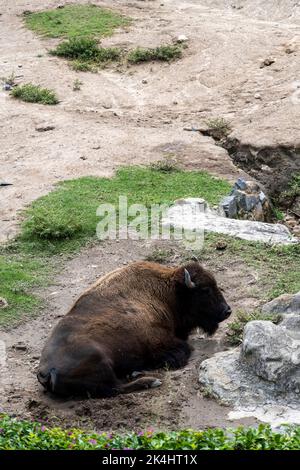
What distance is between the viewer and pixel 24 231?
12.2m

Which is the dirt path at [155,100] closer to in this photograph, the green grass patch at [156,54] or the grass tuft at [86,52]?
the green grass patch at [156,54]

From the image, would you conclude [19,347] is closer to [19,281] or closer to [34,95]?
[19,281]

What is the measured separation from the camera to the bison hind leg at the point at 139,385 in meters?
8.63

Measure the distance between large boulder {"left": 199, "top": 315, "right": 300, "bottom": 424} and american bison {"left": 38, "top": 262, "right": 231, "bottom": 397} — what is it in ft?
1.95

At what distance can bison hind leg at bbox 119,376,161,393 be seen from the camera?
28.3 feet

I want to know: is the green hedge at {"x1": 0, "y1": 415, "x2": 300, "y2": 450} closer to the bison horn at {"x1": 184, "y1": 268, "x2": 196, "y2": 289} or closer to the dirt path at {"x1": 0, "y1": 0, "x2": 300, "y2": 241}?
the bison horn at {"x1": 184, "y1": 268, "x2": 196, "y2": 289}

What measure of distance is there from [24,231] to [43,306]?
194 centimetres

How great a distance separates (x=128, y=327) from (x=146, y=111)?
8.18 m

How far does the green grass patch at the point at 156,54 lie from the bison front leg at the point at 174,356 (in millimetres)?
9539

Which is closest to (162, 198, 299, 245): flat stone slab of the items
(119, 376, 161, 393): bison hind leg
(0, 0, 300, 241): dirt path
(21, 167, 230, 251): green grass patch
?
(21, 167, 230, 251): green grass patch

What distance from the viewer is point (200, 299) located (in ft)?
32.2

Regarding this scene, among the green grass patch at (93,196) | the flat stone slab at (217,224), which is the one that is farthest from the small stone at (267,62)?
the flat stone slab at (217,224)
